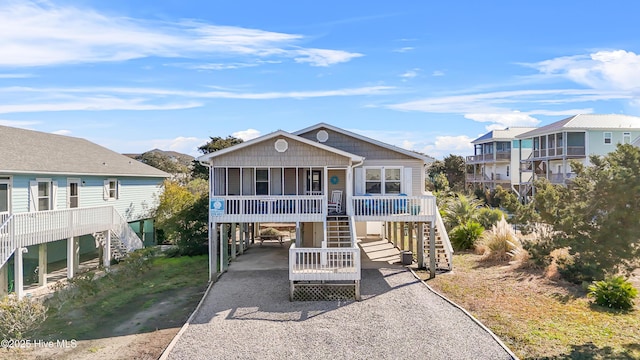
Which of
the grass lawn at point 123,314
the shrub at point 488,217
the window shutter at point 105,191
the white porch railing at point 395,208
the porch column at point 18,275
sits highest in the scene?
the window shutter at point 105,191

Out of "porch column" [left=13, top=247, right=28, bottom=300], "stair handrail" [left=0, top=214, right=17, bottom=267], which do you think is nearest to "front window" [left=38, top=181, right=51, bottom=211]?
"stair handrail" [left=0, top=214, right=17, bottom=267]

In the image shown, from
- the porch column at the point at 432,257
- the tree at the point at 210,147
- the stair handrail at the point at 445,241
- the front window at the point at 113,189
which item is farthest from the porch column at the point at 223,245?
the tree at the point at 210,147

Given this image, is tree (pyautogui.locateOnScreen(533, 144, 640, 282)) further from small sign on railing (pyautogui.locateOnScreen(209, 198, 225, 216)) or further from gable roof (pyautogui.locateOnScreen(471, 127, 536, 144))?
gable roof (pyautogui.locateOnScreen(471, 127, 536, 144))

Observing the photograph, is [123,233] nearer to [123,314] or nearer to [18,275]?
[18,275]

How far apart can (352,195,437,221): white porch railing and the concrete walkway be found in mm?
2483

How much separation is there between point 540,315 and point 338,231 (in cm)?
723

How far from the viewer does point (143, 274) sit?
17.3m

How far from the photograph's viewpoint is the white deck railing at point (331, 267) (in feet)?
40.9

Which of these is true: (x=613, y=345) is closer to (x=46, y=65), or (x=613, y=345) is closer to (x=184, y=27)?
(x=184, y=27)

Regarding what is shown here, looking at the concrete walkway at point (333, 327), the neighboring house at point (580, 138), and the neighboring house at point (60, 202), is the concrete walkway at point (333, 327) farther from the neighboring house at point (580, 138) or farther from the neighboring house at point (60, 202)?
the neighboring house at point (580, 138)

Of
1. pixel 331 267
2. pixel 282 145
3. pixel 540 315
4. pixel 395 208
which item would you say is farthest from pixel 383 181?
pixel 540 315

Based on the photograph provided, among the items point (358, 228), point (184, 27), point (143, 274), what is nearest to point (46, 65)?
point (184, 27)

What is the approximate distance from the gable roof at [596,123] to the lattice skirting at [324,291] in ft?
104

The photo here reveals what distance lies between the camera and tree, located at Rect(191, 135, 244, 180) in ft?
119
